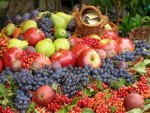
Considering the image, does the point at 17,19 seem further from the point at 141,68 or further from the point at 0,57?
the point at 141,68

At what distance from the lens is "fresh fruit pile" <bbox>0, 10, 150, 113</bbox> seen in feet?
7.87

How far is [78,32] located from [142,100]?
116 centimetres

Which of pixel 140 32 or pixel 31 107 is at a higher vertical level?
pixel 31 107

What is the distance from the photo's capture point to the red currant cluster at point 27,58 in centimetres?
268

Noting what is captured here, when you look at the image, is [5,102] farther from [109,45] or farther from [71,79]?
[109,45]

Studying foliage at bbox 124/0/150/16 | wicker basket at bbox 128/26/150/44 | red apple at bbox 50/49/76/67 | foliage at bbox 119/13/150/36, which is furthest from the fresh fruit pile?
foliage at bbox 119/13/150/36

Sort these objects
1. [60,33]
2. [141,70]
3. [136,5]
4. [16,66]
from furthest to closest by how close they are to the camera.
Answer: [136,5]
[60,33]
[141,70]
[16,66]

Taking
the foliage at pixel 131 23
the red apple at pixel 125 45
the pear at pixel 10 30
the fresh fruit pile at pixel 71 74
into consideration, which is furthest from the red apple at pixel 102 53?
the foliage at pixel 131 23

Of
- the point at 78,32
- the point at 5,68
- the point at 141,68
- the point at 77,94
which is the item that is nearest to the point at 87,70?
the point at 77,94

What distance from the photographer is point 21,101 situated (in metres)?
2.38

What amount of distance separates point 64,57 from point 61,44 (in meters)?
0.29

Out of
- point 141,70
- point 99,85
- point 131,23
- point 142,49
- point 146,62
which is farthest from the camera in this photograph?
point 131,23

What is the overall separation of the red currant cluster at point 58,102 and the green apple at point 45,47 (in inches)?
24.8

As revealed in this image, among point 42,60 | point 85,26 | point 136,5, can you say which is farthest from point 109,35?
point 136,5
